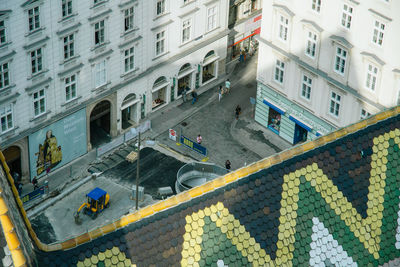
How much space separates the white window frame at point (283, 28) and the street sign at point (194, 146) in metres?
13.3

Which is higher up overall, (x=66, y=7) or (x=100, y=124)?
(x=66, y=7)

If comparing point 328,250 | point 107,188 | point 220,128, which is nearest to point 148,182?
point 107,188

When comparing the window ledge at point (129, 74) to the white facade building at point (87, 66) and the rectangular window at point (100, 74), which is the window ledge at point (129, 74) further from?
the rectangular window at point (100, 74)

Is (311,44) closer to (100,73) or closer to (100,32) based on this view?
(100,32)

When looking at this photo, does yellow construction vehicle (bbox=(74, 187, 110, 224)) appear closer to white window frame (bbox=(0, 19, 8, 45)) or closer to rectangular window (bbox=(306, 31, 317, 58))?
white window frame (bbox=(0, 19, 8, 45))

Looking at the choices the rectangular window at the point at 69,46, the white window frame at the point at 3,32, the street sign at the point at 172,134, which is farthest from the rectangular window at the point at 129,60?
the white window frame at the point at 3,32

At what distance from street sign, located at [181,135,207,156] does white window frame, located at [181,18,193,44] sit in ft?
34.5

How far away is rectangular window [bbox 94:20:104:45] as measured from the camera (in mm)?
78062

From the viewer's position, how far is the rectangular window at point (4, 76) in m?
71.6

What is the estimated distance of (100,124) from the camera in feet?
285

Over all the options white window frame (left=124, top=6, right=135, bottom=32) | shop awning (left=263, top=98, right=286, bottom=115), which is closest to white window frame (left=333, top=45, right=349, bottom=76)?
shop awning (left=263, top=98, right=286, bottom=115)

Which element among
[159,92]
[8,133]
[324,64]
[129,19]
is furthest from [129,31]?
[324,64]

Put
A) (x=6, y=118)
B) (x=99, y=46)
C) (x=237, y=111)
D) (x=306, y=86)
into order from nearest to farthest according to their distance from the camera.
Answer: (x=6, y=118) < (x=99, y=46) < (x=306, y=86) < (x=237, y=111)

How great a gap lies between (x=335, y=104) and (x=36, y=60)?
2753 centimetres
